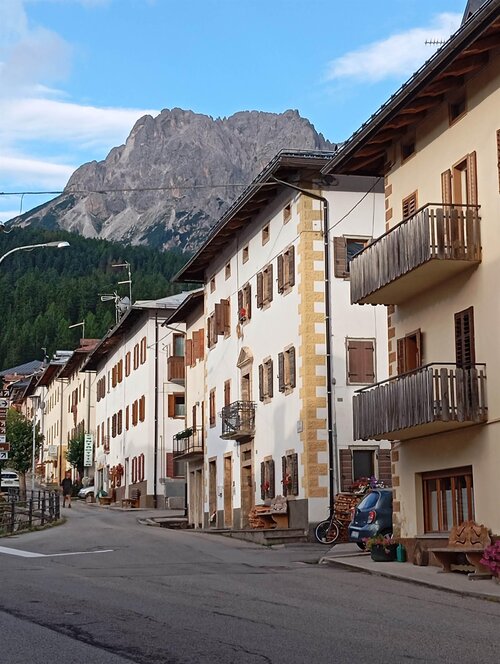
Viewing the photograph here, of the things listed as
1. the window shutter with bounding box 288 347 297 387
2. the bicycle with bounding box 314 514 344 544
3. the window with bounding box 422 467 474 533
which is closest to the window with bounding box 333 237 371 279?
the window shutter with bounding box 288 347 297 387

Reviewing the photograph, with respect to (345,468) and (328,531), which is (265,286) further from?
(328,531)

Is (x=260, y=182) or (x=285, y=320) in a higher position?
(x=260, y=182)

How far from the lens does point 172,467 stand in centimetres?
5806

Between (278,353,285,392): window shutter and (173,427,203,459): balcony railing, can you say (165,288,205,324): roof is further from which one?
(278,353,285,392): window shutter

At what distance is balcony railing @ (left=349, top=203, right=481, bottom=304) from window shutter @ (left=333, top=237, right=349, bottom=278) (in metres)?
9.09

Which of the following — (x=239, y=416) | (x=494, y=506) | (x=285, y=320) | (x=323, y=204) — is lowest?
(x=494, y=506)

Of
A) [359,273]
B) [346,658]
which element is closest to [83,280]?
[359,273]

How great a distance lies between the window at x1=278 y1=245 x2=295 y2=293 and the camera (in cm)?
3356

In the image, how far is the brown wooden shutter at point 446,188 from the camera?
22250 mm

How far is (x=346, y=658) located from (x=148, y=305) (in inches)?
1837

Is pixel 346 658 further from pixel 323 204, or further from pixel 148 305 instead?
pixel 148 305

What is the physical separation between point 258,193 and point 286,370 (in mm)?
5477

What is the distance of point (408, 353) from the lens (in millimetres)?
24281

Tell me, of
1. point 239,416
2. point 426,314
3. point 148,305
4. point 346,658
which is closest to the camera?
point 346,658
